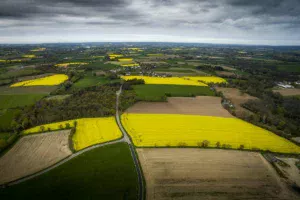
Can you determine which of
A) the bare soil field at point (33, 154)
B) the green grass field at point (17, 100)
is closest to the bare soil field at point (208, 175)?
the bare soil field at point (33, 154)

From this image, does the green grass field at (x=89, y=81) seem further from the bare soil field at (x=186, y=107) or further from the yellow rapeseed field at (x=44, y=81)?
the bare soil field at (x=186, y=107)

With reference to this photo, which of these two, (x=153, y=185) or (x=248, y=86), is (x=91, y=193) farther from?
(x=248, y=86)

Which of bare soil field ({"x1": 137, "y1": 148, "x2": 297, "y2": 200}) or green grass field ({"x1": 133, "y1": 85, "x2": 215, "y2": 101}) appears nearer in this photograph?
bare soil field ({"x1": 137, "y1": 148, "x2": 297, "y2": 200})

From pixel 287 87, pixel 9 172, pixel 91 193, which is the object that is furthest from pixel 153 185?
pixel 287 87

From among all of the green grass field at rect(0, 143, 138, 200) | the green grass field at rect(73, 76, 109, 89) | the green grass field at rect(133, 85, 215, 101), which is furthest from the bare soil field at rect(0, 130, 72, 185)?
the green grass field at rect(73, 76, 109, 89)

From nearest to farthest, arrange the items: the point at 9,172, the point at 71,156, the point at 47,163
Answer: the point at 9,172 < the point at 47,163 < the point at 71,156

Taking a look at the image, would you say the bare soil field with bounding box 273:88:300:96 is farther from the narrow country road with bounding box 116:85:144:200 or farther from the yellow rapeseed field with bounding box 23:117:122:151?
the yellow rapeseed field with bounding box 23:117:122:151
